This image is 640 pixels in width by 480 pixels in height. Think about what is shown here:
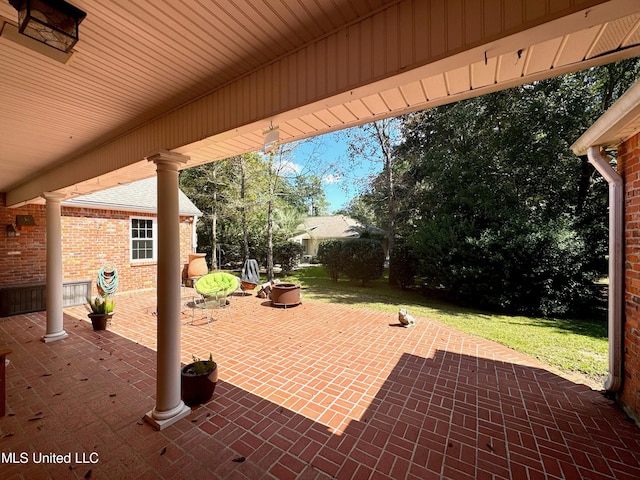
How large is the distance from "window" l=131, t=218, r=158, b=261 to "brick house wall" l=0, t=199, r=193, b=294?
198 millimetres

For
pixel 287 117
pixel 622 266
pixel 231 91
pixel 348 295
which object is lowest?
pixel 348 295

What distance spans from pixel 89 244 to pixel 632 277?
1217cm

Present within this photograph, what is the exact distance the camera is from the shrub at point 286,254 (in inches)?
628

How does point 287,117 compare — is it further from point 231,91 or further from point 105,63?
point 105,63

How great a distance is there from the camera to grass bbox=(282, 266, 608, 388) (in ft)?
14.7

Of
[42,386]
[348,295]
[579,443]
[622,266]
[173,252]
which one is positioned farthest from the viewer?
[348,295]

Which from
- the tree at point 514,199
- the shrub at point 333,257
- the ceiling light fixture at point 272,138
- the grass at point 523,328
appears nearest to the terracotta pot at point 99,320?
the grass at point 523,328

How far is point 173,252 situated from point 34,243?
814cm

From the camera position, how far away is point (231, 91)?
2.31 meters

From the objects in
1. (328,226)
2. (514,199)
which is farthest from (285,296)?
(328,226)

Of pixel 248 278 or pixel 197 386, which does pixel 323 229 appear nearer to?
pixel 248 278

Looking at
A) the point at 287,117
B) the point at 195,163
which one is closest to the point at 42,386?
the point at 195,163

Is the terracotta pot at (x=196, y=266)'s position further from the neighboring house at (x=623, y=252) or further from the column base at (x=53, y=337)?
the neighboring house at (x=623, y=252)

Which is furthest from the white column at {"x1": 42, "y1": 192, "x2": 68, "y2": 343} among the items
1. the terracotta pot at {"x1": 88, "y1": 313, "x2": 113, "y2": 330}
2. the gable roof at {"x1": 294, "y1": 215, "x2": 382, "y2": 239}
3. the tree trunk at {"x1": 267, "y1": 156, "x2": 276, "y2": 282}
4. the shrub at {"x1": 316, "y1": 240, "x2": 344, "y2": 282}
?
the gable roof at {"x1": 294, "y1": 215, "x2": 382, "y2": 239}
